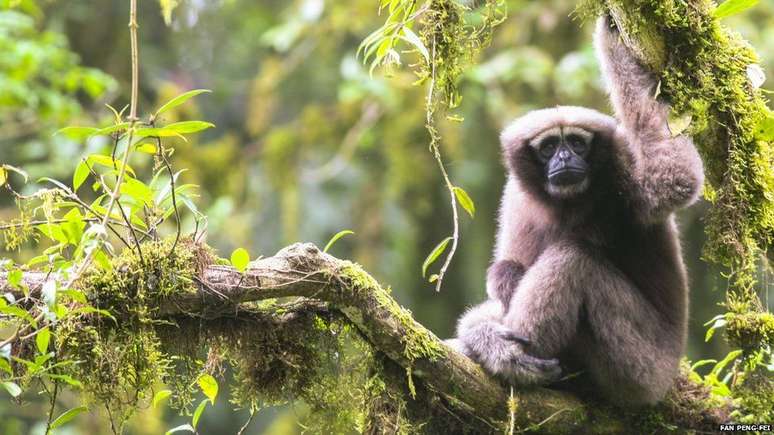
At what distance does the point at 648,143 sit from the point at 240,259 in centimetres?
309

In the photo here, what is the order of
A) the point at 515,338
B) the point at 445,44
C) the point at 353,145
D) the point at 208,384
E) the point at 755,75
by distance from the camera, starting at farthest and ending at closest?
the point at 353,145 → the point at 515,338 → the point at 445,44 → the point at 208,384 → the point at 755,75

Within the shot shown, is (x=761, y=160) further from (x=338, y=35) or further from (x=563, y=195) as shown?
(x=338, y=35)

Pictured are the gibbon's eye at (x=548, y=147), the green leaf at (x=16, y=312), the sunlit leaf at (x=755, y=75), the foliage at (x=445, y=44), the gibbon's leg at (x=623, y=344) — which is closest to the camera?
the green leaf at (x=16, y=312)

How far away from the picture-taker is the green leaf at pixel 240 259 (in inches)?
176

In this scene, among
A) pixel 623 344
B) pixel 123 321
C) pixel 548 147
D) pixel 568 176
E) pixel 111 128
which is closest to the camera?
pixel 111 128

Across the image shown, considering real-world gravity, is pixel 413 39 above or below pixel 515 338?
above

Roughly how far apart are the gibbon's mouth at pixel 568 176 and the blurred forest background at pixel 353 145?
425 cm

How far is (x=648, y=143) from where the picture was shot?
5.95 metres

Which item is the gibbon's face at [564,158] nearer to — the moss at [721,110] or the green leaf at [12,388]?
the moss at [721,110]

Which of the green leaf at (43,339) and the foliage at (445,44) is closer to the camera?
the green leaf at (43,339)

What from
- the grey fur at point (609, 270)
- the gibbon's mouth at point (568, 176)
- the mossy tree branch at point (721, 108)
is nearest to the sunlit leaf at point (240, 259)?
the grey fur at point (609, 270)

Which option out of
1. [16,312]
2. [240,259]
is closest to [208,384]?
[240,259]

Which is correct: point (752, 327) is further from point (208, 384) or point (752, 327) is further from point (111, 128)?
point (111, 128)

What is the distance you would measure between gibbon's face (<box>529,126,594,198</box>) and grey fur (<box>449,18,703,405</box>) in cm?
4
